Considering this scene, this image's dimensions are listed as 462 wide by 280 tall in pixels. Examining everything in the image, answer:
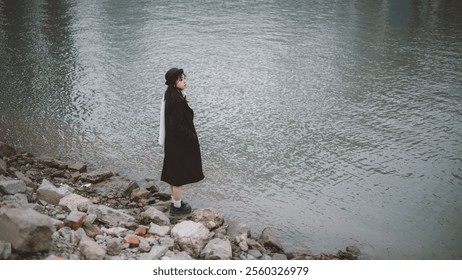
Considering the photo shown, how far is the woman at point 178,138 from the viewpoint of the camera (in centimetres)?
550

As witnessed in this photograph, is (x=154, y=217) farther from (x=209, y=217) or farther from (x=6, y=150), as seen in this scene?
(x=6, y=150)

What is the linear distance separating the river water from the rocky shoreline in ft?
1.29

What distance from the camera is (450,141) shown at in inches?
319

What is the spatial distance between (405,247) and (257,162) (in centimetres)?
287

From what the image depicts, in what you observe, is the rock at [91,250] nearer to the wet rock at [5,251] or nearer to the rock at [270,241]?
the wet rock at [5,251]

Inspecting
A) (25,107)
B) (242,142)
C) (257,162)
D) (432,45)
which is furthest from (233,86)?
(432,45)

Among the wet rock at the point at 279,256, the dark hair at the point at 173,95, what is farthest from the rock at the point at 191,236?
the dark hair at the point at 173,95

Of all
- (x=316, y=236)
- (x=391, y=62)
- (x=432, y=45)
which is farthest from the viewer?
(x=432, y=45)

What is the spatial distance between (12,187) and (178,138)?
2.35 metres

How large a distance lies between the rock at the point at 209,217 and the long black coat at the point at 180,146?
0.46 m

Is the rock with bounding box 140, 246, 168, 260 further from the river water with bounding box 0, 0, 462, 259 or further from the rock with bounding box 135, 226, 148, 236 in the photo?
the river water with bounding box 0, 0, 462, 259

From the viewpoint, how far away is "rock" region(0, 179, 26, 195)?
18.8 ft

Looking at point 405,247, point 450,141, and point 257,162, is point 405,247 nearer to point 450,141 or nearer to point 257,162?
point 257,162

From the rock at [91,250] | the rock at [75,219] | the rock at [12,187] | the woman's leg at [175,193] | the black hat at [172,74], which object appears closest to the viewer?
the rock at [91,250]
